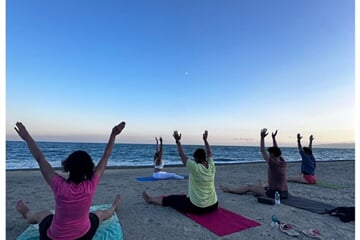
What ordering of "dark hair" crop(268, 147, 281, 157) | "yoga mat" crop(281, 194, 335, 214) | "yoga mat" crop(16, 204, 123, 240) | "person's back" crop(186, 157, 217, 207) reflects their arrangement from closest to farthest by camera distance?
"yoga mat" crop(16, 204, 123, 240), "person's back" crop(186, 157, 217, 207), "yoga mat" crop(281, 194, 335, 214), "dark hair" crop(268, 147, 281, 157)

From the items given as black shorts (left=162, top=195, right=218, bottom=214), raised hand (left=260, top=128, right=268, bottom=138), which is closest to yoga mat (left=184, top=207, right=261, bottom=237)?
black shorts (left=162, top=195, right=218, bottom=214)

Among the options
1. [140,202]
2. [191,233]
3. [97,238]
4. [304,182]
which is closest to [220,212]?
[191,233]

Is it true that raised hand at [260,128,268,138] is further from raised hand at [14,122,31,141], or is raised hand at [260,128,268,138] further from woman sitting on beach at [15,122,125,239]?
raised hand at [14,122,31,141]

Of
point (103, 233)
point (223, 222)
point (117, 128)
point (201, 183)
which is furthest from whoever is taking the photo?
point (201, 183)

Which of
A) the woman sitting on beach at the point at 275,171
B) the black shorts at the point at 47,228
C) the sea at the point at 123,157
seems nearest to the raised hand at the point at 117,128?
the black shorts at the point at 47,228

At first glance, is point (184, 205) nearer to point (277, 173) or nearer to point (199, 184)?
point (199, 184)

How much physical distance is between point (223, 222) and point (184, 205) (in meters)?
0.72

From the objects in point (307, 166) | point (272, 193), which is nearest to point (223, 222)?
point (272, 193)

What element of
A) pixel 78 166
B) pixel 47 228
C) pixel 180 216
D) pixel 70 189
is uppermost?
pixel 78 166

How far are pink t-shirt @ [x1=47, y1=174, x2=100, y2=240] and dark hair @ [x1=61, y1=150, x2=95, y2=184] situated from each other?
61 millimetres

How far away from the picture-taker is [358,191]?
1733 millimetres

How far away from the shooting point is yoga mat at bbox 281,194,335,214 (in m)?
4.32

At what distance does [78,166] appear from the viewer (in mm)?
2324

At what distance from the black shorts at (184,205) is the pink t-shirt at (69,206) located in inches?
74.2
